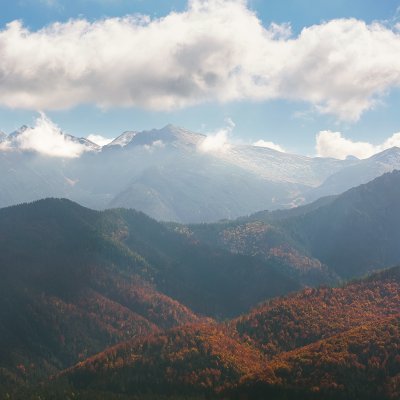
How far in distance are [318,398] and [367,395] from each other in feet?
66.6

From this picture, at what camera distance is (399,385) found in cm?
19762

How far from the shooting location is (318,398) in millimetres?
199375

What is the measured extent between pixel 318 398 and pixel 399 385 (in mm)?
33764

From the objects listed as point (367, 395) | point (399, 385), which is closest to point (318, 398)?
point (367, 395)

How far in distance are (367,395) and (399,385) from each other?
1374 centimetres

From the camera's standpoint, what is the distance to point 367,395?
652 feet

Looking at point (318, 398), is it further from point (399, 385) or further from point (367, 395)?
point (399, 385)
